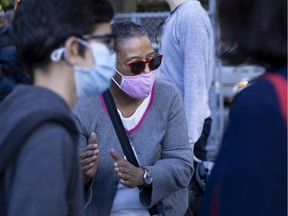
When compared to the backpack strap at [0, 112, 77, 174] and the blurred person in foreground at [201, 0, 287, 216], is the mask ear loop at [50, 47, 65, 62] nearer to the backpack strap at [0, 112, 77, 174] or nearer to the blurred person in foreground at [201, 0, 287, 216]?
the backpack strap at [0, 112, 77, 174]

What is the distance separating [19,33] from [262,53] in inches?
33.0

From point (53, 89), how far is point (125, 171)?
3.15 feet

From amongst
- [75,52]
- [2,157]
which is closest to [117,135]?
[75,52]

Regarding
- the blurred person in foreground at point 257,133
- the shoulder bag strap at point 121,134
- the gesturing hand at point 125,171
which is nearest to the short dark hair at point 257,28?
the blurred person in foreground at point 257,133

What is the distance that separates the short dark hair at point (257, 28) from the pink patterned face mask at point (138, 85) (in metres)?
1.38

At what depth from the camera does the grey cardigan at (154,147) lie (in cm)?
316

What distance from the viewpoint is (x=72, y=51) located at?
218 cm

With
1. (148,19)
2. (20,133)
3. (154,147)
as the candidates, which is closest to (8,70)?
(154,147)

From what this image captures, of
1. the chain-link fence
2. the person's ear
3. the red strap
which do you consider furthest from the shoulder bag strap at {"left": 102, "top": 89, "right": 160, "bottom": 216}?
the chain-link fence

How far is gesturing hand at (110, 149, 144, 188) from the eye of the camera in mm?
3008

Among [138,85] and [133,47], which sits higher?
[133,47]

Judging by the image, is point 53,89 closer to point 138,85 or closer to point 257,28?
point 257,28

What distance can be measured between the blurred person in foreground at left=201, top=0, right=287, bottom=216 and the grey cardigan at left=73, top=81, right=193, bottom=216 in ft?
4.53

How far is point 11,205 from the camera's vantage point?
1.94 meters
